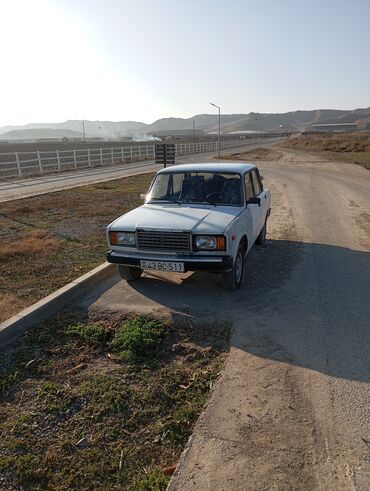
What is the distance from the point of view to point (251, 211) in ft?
22.0

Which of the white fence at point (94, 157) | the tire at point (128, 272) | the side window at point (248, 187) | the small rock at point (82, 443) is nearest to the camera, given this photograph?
the small rock at point (82, 443)

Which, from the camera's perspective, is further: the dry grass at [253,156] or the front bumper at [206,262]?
the dry grass at [253,156]

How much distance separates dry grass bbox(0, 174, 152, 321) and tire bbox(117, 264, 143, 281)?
775 mm

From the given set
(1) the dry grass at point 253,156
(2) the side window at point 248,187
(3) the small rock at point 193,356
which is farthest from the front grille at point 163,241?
(1) the dry grass at point 253,156

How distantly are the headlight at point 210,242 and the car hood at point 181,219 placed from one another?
76 millimetres

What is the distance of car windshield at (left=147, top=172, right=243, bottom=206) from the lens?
6484mm

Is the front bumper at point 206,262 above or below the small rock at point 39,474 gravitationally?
above

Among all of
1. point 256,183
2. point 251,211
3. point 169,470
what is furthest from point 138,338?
point 256,183

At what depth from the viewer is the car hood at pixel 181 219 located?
5464mm

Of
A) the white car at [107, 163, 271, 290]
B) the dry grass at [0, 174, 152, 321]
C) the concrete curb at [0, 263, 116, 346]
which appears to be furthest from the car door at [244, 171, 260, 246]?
the dry grass at [0, 174, 152, 321]

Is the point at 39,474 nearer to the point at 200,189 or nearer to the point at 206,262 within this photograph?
the point at 206,262

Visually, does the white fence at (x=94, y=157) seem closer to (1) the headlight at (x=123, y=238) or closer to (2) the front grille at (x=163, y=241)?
(1) the headlight at (x=123, y=238)

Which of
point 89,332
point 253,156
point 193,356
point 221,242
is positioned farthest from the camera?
point 253,156

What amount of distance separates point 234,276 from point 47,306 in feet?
8.02
